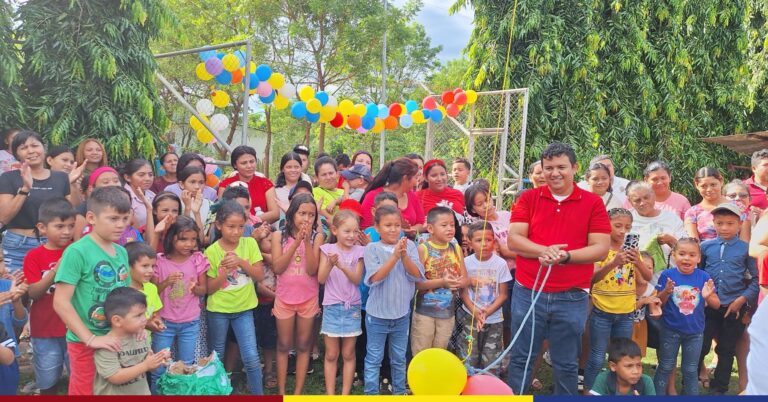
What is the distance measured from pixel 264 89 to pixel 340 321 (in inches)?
176

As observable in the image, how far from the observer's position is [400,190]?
4.32 m

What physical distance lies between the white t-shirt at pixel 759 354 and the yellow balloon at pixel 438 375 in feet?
3.17

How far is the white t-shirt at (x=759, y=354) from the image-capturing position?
61.9 inches

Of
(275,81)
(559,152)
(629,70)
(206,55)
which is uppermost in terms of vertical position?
(629,70)

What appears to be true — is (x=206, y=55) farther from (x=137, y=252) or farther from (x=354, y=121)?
(x=137, y=252)

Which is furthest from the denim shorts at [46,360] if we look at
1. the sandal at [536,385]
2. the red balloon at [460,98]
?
the red balloon at [460,98]

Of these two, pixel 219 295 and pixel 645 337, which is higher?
pixel 219 295

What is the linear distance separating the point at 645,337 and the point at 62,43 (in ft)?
18.4

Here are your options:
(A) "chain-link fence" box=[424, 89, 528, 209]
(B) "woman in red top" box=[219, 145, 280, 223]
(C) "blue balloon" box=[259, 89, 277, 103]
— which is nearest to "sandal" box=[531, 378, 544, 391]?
(B) "woman in red top" box=[219, 145, 280, 223]

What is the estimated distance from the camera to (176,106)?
15734mm

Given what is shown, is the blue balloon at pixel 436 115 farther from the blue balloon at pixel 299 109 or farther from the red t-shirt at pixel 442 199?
the red t-shirt at pixel 442 199

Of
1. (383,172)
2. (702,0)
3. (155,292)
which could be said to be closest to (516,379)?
(383,172)

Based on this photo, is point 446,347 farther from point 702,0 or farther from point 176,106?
point 176,106

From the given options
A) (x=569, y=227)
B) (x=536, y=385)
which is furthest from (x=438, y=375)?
(x=536, y=385)
